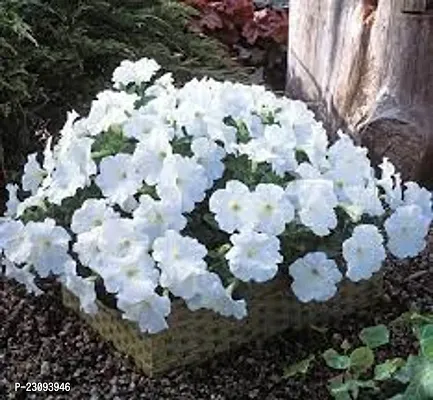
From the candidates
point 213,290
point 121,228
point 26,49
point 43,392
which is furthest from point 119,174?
point 26,49

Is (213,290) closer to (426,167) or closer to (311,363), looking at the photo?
(311,363)

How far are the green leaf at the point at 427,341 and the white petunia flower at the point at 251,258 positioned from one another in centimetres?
32

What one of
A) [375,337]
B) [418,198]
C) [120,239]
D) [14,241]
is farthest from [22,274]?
[418,198]

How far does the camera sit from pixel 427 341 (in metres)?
2.20

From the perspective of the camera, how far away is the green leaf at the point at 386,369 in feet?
7.50

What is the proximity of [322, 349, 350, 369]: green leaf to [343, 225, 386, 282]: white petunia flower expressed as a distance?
0.17 meters

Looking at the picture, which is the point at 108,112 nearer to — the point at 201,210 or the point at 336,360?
the point at 201,210

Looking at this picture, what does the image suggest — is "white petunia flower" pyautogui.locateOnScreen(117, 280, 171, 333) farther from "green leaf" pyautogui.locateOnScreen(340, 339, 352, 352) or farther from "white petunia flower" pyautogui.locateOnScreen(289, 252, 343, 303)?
"green leaf" pyautogui.locateOnScreen(340, 339, 352, 352)

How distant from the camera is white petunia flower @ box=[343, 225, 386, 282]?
2371 millimetres

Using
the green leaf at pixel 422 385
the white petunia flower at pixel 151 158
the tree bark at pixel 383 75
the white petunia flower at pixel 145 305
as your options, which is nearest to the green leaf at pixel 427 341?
the green leaf at pixel 422 385

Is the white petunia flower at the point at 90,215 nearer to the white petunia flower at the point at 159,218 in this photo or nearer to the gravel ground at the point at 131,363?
the white petunia flower at the point at 159,218

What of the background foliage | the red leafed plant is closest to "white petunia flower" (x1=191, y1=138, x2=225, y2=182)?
the background foliage

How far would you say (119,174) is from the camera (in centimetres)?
244

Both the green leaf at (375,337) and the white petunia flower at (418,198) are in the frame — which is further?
the white petunia flower at (418,198)
